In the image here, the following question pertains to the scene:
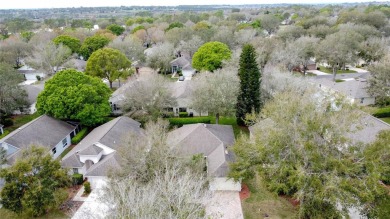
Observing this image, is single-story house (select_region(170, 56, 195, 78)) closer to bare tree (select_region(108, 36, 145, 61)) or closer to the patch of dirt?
bare tree (select_region(108, 36, 145, 61))

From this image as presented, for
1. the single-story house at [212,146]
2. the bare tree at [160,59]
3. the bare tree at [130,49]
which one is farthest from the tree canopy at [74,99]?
the bare tree at [130,49]

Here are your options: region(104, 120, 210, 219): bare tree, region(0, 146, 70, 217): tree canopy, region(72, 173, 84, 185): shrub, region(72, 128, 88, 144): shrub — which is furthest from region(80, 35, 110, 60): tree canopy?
region(104, 120, 210, 219): bare tree

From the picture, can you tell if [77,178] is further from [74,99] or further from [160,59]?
[160,59]

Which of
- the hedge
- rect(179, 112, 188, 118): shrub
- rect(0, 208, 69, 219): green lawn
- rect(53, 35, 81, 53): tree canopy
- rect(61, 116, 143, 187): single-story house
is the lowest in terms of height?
rect(0, 208, 69, 219): green lawn

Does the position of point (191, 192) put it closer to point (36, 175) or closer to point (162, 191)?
point (162, 191)

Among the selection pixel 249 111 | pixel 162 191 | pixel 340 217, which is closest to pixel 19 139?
pixel 162 191

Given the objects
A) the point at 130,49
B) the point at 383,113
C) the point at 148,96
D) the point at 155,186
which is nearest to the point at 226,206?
the point at 155,186
